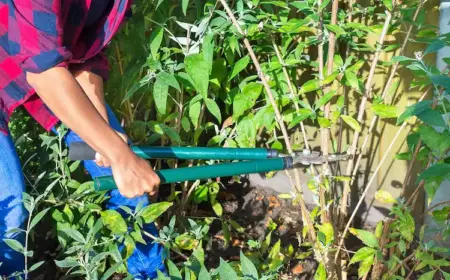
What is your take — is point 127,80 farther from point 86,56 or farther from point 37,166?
point 37,166

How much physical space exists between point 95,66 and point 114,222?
564 millimetres

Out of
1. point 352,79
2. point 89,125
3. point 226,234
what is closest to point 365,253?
point 352,79

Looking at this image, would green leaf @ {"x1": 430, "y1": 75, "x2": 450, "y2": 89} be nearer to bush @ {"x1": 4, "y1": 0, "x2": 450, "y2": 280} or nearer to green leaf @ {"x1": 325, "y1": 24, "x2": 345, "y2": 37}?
bush @ {"x1": 4, "y1": 0, "x2": 450, "y2": 280}

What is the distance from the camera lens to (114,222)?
6.52ft

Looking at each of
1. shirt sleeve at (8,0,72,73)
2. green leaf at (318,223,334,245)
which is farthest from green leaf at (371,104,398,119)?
shirt sleeve at (8,0,72,73)

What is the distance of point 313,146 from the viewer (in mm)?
2977

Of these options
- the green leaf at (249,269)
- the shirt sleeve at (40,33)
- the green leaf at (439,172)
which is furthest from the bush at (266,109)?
the shirt sleeve at (40,33)

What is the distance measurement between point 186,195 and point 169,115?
1.40 feet

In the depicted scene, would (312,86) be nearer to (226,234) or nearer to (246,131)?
(246,131)

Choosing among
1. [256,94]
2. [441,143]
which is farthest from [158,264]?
[441,143]

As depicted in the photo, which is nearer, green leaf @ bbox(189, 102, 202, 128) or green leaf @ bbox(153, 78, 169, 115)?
green leaf @ bbox(153, 78, 169, 115)

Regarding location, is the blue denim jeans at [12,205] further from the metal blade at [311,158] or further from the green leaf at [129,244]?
the metal blade at [311,158]

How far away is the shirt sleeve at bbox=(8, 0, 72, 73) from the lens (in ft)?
5.01

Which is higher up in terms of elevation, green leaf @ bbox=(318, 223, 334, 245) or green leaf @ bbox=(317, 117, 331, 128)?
green leaf @ bbox=(317, 117, 331, 128)
